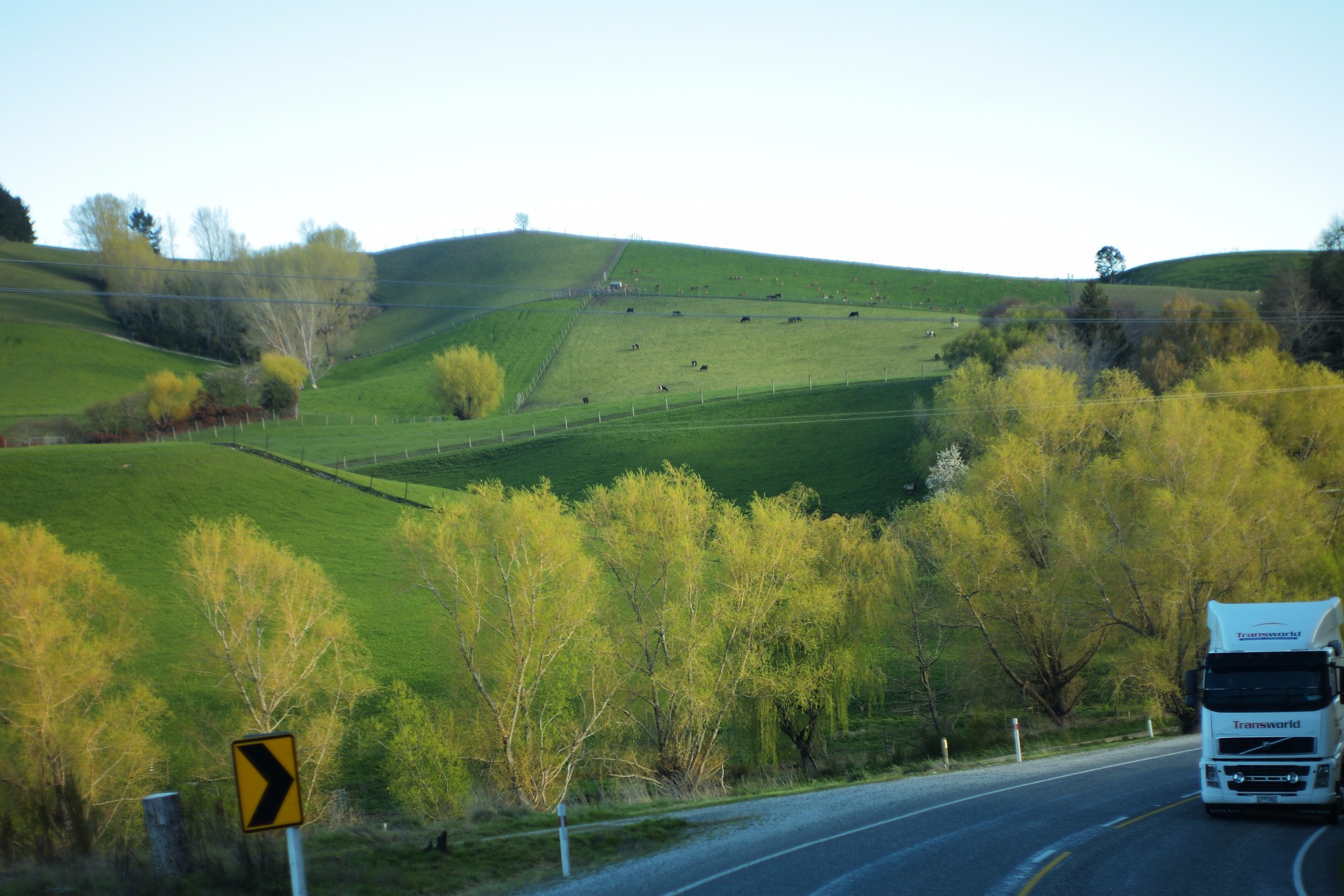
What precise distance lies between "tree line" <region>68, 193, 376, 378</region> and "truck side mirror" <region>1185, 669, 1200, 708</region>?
127m

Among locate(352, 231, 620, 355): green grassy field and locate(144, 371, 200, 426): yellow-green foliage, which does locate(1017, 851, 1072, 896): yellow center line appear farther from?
locate(352, 231, 620, 355): green grassy field

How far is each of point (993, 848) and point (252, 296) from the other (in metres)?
144

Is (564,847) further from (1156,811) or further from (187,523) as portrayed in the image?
(187,523)

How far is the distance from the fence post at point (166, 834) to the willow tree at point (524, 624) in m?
21.8

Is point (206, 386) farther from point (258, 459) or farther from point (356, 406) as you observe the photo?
point (258, 459)

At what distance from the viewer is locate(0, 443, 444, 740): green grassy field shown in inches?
1790

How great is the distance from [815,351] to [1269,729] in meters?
102

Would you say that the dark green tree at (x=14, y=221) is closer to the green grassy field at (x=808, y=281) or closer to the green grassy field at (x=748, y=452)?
the green grassy field at (x=808, y=281)

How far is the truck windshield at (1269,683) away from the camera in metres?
17.8

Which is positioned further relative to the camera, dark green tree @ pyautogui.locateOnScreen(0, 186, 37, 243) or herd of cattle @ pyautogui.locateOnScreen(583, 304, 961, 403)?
dark green tree @ pyautogui.locateOnScreen(0, 186, 37, 243)

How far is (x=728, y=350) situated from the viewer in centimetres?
12425

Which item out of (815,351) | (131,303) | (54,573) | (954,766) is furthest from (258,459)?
(131,303)

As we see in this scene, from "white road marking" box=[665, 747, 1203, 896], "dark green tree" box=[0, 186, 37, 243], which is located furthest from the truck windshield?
"dark green tree" box=[0, 186, 37, 243]

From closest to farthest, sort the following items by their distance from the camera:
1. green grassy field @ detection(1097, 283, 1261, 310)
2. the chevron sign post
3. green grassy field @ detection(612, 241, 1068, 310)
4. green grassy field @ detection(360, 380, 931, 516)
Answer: the chevron sign post
green grassy field @ detection(360, 380, 931, 516)
green grassy field @ detection(1097, 283, 1261, 310)
green grassy field @ detection(612, 241, 1068, 310)
